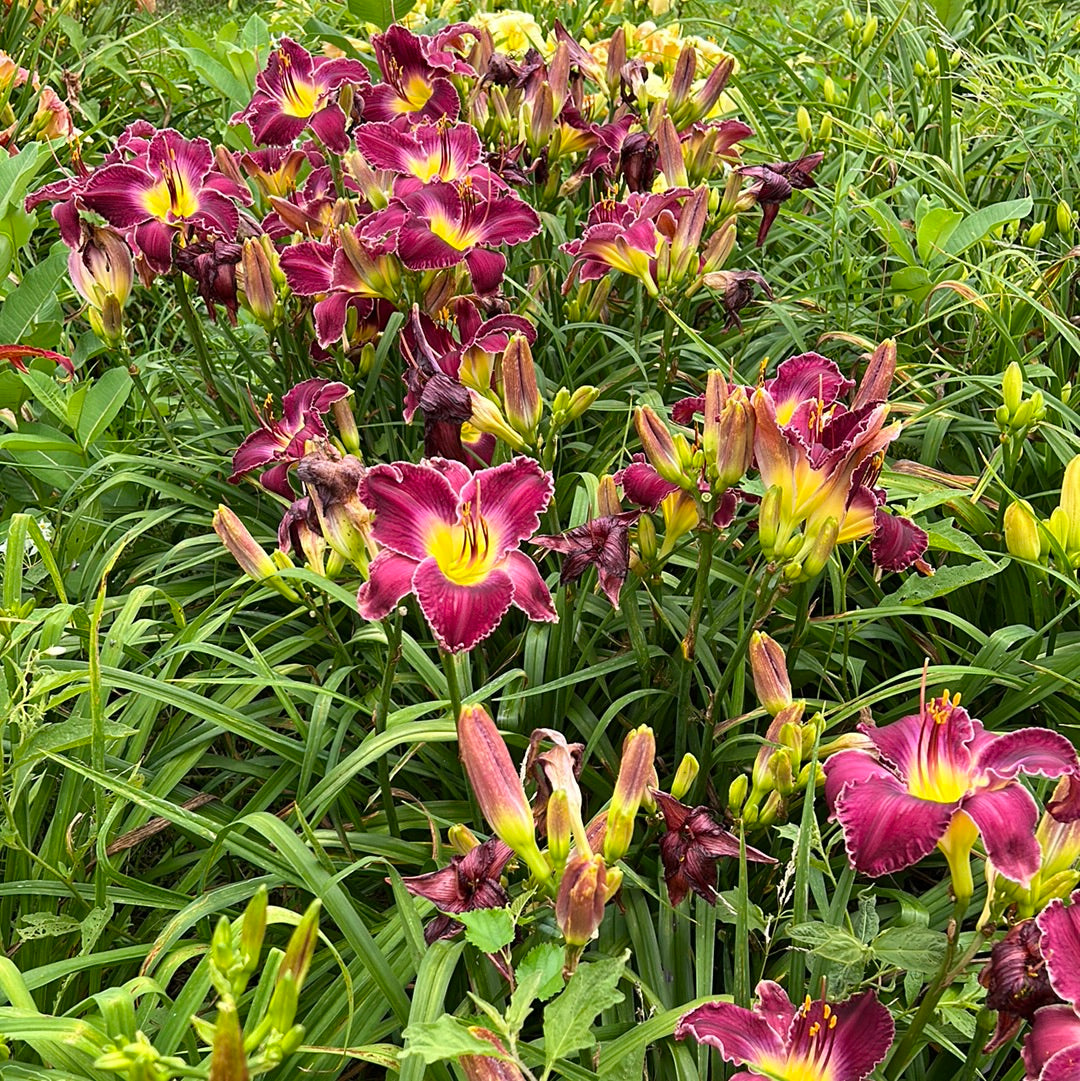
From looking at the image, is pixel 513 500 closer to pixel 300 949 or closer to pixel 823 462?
pixel 823 462

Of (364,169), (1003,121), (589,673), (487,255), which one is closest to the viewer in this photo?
(589,673)

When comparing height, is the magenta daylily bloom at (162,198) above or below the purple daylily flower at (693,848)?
above

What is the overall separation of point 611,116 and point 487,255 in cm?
106

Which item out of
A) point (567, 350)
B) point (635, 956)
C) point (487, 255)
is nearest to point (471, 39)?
point (567, 350)

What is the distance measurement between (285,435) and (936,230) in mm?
1394

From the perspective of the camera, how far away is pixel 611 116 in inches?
112

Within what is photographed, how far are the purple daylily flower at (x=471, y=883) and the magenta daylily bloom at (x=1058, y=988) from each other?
0.55 metres

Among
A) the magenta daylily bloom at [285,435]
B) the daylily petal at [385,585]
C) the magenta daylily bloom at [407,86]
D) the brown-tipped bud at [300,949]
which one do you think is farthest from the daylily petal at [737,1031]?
the magenta daylily bloom at [407,86]

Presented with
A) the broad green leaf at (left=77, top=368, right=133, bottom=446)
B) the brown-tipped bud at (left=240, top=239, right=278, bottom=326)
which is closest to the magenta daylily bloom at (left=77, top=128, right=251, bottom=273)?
the brown-tipped bud at (left=240, top=239, right=278, bottom=326)

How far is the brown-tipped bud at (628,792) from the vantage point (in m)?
1.21

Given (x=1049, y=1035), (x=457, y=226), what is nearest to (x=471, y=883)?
(x=1049, y=1035)

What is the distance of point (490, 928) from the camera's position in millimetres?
1059

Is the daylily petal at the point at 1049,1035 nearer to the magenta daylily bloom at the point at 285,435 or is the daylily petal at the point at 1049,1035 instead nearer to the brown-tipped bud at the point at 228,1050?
the brown-tipped bud at the point at 228,1050

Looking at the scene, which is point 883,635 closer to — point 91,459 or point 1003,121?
point 91,459
